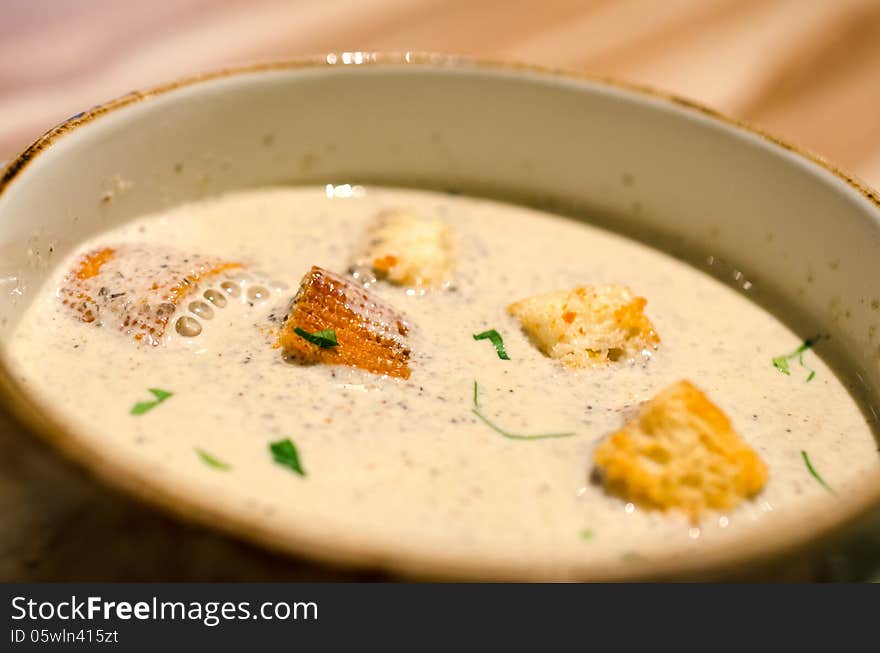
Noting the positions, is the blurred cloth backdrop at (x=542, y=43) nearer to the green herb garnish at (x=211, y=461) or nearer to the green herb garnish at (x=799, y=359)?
the green herb garnish at (x=799, y=359)

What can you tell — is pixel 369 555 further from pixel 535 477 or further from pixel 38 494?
pixel 535 477

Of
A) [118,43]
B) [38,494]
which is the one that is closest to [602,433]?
[38,494]

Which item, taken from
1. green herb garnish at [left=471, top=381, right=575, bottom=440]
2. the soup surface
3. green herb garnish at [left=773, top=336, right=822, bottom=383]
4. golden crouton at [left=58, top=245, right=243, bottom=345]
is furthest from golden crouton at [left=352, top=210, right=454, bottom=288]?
green herb garnish at [left=773, top=336, right=822, bottom=383]

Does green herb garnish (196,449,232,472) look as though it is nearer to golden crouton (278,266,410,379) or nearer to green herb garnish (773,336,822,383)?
golden crouton (278,266,410,379)

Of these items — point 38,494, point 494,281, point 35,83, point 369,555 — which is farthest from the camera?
point 35,83

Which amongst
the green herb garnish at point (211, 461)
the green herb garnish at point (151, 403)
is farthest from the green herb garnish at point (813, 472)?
the green herb garnish at point (151, 403)

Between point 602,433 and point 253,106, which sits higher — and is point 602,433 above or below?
below
